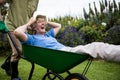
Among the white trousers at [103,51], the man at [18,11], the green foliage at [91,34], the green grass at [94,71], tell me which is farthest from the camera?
the green foliage at [91,34]

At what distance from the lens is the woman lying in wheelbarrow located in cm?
294

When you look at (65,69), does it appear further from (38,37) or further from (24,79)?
(24,79)

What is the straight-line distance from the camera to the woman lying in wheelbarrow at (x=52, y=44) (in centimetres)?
294

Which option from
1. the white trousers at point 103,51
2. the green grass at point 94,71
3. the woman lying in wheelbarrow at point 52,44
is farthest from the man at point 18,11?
the white trousers at point 103,51

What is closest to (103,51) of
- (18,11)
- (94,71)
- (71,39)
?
(18,11)

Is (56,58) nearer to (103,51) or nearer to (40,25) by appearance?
(103,51)

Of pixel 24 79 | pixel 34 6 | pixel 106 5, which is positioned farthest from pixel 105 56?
pixel 106 5

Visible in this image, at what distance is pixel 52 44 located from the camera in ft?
11.9

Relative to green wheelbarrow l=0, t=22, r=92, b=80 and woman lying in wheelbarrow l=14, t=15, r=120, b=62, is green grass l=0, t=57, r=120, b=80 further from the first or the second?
green wheelbarrow l=0, t=22, r=92, b=80

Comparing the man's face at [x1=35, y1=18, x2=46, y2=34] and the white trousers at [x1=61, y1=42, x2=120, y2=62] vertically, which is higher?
the man's face at [x1=35, y1=18, x2=46, y2=34]

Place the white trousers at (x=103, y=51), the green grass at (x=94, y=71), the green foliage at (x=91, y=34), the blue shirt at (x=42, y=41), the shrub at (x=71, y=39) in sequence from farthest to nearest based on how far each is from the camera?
the green foliage at (x=91, y=34) < the shrub at (x=71, y=39) < the green grass at (x=94, y=71) < the blue shirt at (x=42, y=41) < the white trousers at (x=103, y=51)

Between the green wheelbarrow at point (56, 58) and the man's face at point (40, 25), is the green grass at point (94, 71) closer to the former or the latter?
the man's face at point (40, 25)

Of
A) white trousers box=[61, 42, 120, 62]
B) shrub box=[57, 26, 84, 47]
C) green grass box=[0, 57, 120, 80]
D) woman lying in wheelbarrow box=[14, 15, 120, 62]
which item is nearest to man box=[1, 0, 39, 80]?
woman lying in wheelbarrow box=[14, 15, 120, 62]

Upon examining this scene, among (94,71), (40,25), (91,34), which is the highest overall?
(40,25)
